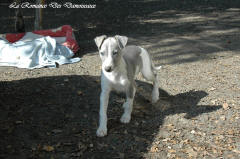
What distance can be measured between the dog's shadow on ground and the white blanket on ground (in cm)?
111

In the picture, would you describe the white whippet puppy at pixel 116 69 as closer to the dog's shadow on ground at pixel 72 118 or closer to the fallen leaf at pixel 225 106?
the dog's shadow on ground at pixel 72 118

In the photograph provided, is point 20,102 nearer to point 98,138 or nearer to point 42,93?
point 42,93

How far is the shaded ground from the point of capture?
4223 millimetres

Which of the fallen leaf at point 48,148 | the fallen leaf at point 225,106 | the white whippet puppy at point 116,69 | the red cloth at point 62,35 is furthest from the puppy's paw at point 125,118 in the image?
the red cloth at point 62,35

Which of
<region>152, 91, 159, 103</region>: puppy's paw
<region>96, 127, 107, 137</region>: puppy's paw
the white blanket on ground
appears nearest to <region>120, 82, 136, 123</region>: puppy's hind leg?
<region>96, 127, 107, 137</region>: puppy's paw

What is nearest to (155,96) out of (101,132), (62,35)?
(101,132)

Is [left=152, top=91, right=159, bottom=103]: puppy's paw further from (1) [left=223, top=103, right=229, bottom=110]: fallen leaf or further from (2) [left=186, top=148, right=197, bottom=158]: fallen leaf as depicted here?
(2) [left=186, top=148, right=197, bottom=158]: fallen leaf

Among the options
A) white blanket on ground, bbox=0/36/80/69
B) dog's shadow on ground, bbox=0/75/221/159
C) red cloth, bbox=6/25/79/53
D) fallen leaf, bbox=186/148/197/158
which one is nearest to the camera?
fallen leaf, bbox=186/148/197/158

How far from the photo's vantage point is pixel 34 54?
25.5 ft

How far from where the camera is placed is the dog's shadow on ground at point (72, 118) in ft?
13.7

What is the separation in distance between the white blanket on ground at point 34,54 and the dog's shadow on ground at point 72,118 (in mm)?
1108

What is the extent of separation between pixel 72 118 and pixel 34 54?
3297 millimetres

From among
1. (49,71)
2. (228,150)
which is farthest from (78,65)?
(228,150)

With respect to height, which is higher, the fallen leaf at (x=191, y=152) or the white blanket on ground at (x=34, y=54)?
the white blanket on ground at (x=34, y=54)
